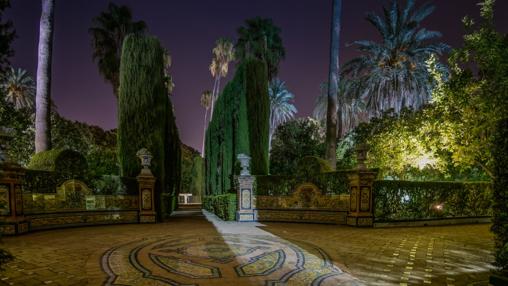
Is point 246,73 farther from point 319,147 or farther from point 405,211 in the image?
point 319,147

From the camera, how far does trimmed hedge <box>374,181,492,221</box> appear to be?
33.7 ft

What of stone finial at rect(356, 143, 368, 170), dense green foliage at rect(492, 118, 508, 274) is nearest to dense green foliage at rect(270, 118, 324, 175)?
stone finial at rect(356, 143, 368, 170)

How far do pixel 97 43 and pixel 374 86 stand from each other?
852 inches

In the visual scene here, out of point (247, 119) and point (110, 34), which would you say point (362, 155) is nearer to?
point (247, 119)

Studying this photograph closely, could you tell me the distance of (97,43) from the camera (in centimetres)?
2114

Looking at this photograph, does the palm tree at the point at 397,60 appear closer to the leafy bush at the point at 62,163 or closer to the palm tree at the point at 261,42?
the palm tree at the point at 261,42

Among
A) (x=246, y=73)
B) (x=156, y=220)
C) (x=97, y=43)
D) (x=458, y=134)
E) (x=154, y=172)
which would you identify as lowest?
(x=156, y=220)

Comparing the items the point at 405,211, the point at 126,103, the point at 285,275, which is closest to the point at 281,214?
the point at 405,211

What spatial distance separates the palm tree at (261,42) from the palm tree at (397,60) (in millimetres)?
8034

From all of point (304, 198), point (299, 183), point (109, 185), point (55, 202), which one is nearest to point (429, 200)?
point (304, 198)

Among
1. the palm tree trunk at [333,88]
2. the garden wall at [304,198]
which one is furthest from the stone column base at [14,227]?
the palm tree trunk at [333,88]

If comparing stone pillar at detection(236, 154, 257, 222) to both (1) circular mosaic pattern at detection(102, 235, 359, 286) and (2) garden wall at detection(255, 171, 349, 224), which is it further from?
(1) circular mosaic pattern at detection(102, 235, 359, 286)

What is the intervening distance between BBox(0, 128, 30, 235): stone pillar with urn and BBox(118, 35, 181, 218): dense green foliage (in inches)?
163

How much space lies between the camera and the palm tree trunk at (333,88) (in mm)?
15625
